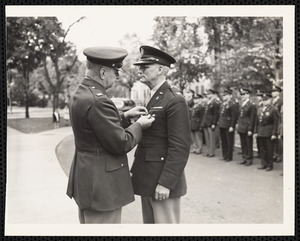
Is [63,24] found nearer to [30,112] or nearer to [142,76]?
[30,112]

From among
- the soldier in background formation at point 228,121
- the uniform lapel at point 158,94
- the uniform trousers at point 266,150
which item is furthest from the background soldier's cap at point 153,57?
the soldier in background formation at point 228,121

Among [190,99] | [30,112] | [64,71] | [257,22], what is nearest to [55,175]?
[30,112]

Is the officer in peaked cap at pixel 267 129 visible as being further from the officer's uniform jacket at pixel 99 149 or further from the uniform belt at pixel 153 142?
the officer's uniform jacket at pixel 99 149

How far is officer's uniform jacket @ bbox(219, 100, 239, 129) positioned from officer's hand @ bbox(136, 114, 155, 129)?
5.86 m

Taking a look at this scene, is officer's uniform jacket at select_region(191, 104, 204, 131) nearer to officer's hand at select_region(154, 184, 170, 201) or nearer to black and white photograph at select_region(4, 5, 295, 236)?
black and white photograph at select_region(4, 5, 295, 236)

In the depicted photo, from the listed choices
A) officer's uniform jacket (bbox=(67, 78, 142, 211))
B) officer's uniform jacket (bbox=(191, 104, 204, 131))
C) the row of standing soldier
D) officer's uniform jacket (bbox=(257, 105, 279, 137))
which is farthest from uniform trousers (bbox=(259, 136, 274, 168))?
officer's uniform jacket (bbox=(67, 78, 142, 211))

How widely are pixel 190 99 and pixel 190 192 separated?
578cm

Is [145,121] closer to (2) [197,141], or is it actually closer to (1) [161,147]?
(1) [161,147]

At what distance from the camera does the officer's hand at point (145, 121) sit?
263 cm

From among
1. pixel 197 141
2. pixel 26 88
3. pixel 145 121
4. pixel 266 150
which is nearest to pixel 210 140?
pixel 197 141

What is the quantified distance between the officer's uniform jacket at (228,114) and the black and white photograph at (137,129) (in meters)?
0.43

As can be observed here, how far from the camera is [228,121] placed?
8.36 meters

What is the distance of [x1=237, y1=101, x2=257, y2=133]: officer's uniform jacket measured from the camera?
297 inches

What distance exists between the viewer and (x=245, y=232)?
11.9 ft
